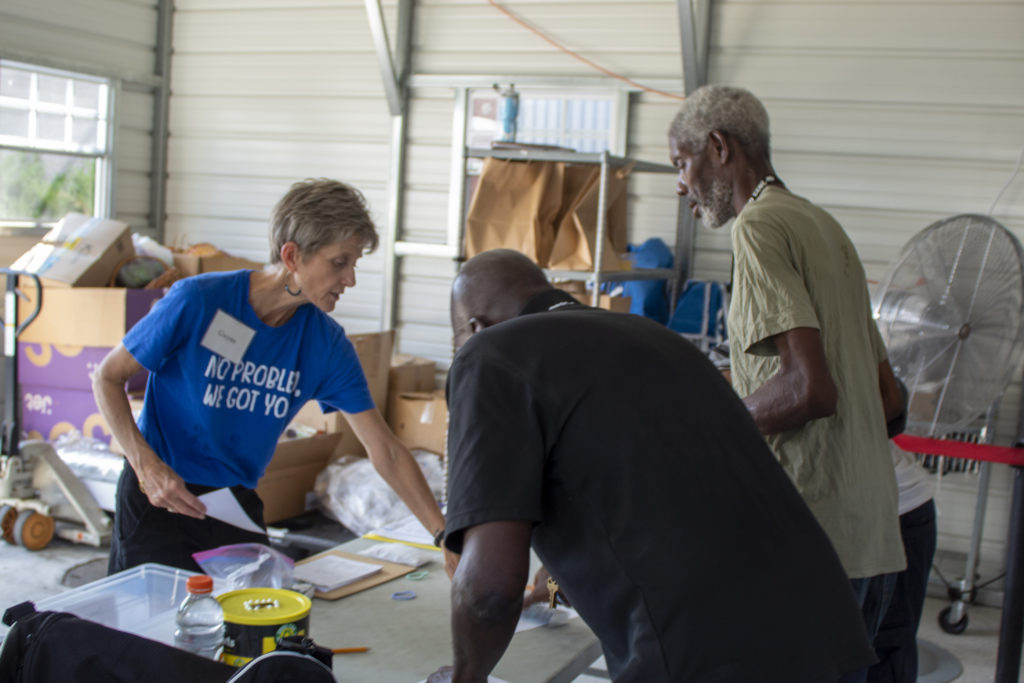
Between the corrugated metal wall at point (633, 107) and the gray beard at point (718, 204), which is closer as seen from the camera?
the gray beard at point (718, 204)

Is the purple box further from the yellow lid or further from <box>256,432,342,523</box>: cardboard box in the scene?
the yellow lid

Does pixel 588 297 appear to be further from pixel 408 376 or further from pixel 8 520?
pixel 8 520

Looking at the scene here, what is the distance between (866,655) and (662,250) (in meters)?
3.92

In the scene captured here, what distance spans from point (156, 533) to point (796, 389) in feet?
4.54

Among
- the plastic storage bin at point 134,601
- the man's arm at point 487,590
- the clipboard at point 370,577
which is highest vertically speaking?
the man's arm at point 487,590

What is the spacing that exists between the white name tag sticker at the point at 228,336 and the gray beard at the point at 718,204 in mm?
1003

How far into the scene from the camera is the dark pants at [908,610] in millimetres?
2053

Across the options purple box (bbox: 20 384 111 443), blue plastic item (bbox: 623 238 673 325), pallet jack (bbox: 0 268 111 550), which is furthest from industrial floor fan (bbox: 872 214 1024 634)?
purple box (bbox: 20 384 111 443)

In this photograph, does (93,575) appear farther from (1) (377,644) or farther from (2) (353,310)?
(1) (377,644)

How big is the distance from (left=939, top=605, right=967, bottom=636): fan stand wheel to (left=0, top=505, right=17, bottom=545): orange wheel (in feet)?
13.4

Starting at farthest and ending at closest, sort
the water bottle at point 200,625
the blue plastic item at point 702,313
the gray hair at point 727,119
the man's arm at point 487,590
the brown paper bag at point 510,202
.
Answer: the blue plastic item at point 702,313 < the brown paper bag at point 510,202 < the gray hair at point 727,119 < the water bottle at point 200,625 < the man's arm at point 487,590

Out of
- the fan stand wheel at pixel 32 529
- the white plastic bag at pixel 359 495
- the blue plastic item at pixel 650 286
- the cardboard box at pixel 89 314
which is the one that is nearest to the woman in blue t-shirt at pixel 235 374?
the white plastic bag at pixel 359 495

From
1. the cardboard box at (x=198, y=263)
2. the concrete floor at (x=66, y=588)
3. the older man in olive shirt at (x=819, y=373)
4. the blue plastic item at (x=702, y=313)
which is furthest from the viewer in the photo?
the cardboard box at (x=198, y=263)

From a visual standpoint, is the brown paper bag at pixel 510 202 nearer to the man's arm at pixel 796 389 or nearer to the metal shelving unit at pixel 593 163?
the metal shelving unit at pixel 593 163
